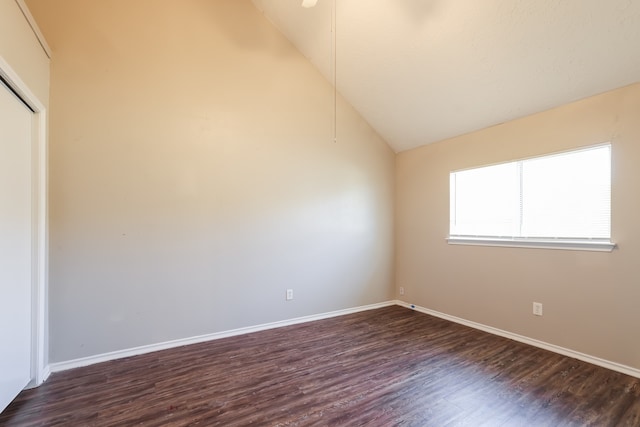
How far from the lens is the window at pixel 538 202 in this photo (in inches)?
97.9

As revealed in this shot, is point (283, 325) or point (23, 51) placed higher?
point (23, 51)

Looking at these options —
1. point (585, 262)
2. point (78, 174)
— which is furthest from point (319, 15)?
point (585, 262)

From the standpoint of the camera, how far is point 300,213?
11.4 ft

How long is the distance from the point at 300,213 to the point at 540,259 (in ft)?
8.43

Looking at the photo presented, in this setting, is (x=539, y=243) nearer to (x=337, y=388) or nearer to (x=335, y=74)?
(x=337, y=388)

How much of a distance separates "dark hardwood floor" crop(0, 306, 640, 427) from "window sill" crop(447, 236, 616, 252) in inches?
39.0

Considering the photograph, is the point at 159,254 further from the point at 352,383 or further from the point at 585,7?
the point at 585,7

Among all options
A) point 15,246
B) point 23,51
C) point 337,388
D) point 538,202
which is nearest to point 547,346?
point 538,202

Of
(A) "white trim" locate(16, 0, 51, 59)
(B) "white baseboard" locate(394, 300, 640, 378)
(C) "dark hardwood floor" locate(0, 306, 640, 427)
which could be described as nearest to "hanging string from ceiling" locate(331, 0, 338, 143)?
(A) "white trim" locate(16, 0, 51, 59)

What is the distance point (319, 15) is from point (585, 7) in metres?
2.31

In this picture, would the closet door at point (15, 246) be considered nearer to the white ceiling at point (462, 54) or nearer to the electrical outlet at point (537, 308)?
the white ceiling at point (462, 54)

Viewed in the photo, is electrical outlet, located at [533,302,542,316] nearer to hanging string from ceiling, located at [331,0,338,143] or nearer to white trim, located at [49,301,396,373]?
white trim, located at [49,301,396,373]

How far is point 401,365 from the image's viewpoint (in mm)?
2406

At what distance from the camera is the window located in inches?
97.9
